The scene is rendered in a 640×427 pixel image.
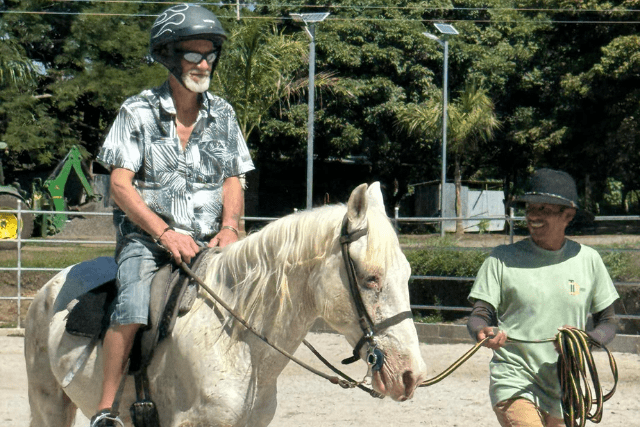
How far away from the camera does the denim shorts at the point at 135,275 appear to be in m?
3.13

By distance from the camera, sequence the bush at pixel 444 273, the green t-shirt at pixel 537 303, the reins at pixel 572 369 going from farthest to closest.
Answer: the bush at pixel 444 273, the green t-shirt at pixel 537 303, the reins at pixel 572 369

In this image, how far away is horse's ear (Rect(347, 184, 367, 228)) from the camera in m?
2.86

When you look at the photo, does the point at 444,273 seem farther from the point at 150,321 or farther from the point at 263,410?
the point at 150,321

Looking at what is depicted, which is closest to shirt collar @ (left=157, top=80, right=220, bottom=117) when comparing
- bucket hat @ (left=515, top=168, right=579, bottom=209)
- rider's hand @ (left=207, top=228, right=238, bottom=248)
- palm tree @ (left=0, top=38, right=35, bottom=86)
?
rider's hand @ (left=207, top=228, right=238, bottom=248)

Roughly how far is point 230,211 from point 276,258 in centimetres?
58

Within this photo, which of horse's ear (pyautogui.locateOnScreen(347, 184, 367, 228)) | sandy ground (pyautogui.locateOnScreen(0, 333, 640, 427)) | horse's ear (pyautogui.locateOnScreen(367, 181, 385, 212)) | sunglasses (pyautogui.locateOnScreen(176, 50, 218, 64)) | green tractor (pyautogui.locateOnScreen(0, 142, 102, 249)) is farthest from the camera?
green tractor (pyautogui.locateOnScreen(0, 142, 102, 249))

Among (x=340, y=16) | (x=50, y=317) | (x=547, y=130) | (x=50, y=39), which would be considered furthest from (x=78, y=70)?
(x=50, y=317)

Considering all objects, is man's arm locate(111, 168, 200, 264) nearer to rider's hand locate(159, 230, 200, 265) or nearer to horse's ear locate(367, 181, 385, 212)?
rider's hand locate(159, 230, 200, 265)

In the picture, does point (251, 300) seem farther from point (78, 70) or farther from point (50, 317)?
point (78, 70)

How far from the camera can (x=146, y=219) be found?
3209 mm

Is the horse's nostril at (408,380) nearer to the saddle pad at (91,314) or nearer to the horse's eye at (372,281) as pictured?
the horse's eye at (372,281)

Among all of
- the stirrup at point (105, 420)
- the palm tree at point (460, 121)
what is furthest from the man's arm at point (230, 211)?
the palm tree at point (460, 121)

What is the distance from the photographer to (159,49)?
3.55m

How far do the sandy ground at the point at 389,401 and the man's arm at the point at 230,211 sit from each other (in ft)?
11.4
